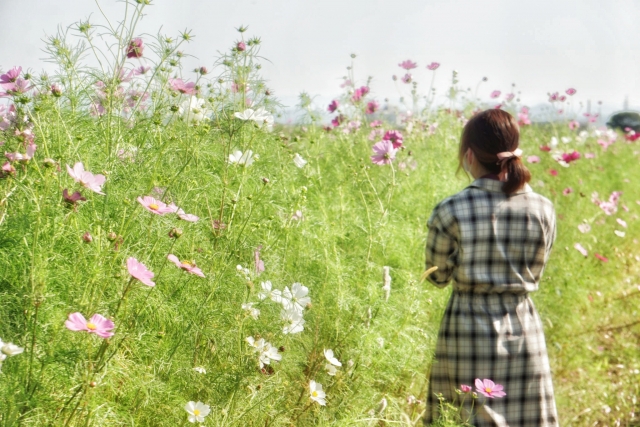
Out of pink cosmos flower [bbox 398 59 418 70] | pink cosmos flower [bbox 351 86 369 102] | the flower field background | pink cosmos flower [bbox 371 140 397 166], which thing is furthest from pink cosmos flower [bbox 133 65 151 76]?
pink cosmos flower [bbox 398 59 418 70]

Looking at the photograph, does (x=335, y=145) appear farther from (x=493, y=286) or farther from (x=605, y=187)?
(x=605, y=187)

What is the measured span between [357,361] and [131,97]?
1.10m

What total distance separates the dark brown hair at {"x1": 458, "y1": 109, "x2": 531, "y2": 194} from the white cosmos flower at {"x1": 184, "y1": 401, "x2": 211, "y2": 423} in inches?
40.9

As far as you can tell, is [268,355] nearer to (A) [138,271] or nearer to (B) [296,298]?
(B) [296,298]

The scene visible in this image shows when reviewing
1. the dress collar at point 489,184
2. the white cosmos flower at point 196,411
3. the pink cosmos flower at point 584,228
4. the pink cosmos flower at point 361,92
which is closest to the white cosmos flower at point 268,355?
the white cosmos flower at point 196,411

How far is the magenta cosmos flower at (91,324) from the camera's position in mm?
1117

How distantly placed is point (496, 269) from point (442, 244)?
0.17 m

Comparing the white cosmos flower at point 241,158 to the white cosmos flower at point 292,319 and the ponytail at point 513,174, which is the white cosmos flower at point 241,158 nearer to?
the white cosmos flower at point 292,319

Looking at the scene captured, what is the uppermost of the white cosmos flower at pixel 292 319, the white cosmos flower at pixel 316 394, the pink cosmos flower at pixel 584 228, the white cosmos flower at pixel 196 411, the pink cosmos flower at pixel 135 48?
the pink cosmos flower at pixel 135 48

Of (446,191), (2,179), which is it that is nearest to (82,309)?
(2,179)

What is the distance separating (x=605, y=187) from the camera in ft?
17.9

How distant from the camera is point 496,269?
1938 millimetres

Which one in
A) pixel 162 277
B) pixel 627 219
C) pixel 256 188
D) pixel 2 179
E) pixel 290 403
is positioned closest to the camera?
pixel 2 179

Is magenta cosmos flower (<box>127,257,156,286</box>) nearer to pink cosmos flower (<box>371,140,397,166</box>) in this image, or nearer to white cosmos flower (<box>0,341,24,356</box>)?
white cosmos flower (<box>0,341,24,356</box>)
